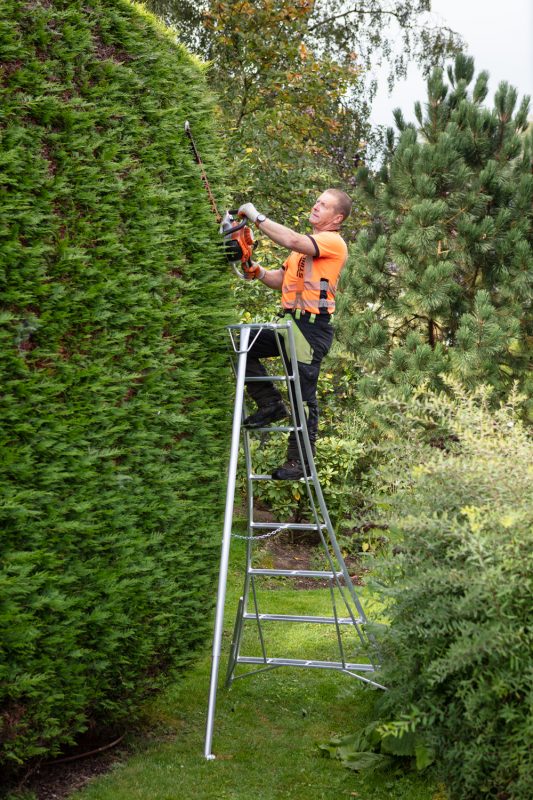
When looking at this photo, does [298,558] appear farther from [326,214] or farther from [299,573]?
[326,214]

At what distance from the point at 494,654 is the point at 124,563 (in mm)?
1607

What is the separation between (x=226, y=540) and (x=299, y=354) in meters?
1.19

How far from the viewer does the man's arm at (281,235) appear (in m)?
4.72

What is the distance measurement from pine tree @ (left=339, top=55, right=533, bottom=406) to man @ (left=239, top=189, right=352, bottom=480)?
3726mm

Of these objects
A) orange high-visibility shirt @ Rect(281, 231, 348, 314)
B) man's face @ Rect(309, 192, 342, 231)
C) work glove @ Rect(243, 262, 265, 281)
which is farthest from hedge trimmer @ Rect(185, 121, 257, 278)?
man's face @ Rect(309, 192, 342, 231)

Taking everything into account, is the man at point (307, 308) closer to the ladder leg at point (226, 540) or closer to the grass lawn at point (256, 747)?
the ladder leg at point (226, 540)

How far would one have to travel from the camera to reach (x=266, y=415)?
512cm

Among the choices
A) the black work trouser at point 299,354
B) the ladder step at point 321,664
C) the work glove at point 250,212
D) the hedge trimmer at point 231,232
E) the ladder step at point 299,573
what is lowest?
the ladder step at point 321,664

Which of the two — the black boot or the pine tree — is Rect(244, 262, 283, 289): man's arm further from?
the pine tree

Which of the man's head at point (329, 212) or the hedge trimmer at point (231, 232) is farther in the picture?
the man's head at point (329, 212)

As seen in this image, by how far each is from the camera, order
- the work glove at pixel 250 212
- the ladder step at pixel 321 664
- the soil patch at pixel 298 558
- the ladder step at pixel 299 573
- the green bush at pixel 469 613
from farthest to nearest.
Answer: the soil patch at pixel 298 558 < the ladder step at pixel 321 664 < the ladder step at pixel 299 573 < the work glove at pixel 250 212 < the green bush at pixel 469 613

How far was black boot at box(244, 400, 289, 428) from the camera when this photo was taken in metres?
5.10

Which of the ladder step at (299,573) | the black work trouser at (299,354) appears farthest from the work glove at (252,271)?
the ladder step at (299,573)

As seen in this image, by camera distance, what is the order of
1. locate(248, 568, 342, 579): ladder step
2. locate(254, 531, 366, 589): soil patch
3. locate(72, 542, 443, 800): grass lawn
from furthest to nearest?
1. locate(254, 531, 366, 589): soil patch
2. locate(248, 568, 342, 579): ladder step
3. locate(72, 542, 443, 800): grass lawn
